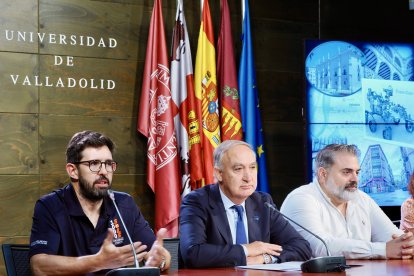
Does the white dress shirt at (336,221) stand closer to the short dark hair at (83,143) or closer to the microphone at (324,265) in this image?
the microphone at (324,265)

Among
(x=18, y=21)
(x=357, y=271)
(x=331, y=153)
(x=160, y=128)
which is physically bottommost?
(x=357, y=271)

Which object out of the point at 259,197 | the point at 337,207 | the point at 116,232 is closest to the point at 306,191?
the point at 337,207

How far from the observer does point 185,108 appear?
17.6ft

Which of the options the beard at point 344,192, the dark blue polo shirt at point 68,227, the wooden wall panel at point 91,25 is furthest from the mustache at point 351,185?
the wooden wall panel at point 91,25

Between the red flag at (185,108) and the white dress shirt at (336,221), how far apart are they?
1231mm

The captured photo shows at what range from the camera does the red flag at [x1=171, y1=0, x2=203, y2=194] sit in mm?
5305

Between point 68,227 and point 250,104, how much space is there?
98.2 inches

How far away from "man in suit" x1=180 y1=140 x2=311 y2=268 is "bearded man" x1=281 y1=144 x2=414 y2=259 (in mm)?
207

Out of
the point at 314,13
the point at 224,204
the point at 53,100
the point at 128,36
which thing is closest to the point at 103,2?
the point at 128,36

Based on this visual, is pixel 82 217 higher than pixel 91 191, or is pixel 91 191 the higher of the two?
pixel 91 191

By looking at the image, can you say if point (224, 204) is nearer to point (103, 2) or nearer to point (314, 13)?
point (103, 2)

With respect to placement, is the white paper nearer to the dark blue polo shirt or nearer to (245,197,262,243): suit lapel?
(245,197,262,243): suit lapel

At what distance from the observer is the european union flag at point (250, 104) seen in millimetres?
5543

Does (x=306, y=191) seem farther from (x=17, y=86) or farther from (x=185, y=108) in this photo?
(x=17, y=86)
